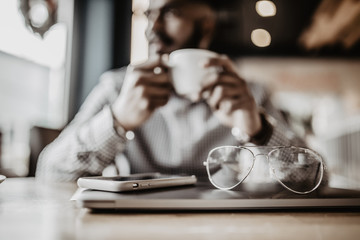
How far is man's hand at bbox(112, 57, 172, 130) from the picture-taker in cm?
73

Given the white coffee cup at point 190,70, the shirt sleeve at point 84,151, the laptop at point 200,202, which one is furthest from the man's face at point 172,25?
the laptop at point 200,202

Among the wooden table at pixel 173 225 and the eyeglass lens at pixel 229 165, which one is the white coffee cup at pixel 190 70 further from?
the wooden table at pixel 173 225

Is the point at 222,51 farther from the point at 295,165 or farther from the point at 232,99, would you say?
the point at 295,165

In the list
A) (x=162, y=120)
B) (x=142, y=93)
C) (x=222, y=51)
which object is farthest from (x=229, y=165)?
(x=222, y=51)

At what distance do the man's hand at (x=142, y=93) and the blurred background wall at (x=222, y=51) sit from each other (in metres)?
0.50

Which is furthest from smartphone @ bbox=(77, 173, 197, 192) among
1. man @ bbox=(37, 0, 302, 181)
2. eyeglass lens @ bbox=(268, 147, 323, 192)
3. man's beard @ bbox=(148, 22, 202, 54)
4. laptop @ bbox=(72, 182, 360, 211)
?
man's beard @ bbox=(148, 22, 202, 54)

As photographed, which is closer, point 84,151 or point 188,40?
point 84,151

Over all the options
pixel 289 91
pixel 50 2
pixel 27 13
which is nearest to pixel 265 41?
pixel 289 91

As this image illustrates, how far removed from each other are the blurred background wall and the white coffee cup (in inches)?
27.7

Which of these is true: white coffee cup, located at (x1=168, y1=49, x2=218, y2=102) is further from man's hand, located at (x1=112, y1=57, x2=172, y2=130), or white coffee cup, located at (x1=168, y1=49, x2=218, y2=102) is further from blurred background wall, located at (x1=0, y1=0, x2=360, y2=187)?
blurred background wall, located at (x1=0, y1=0, x2=360, y2=187)

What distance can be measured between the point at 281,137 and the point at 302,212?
1.66 feet

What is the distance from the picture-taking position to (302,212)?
0.39 meters

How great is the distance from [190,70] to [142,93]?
17 centimetres

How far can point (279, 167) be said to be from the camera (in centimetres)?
53
